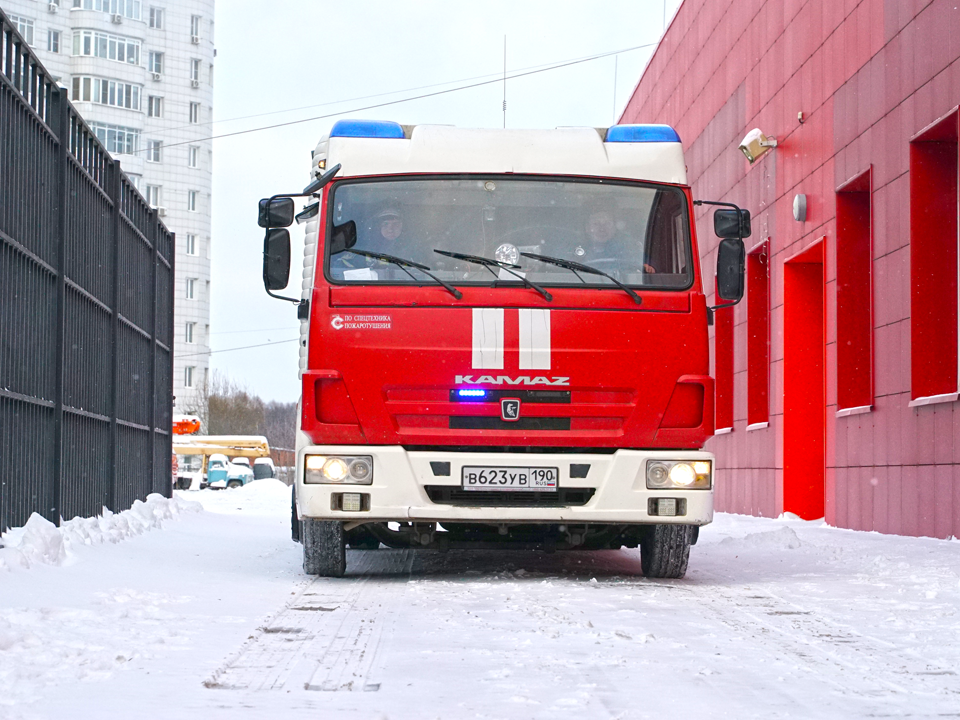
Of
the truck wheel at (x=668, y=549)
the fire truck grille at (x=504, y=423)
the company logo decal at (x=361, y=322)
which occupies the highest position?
the company logo decal at (x=361, y=322)

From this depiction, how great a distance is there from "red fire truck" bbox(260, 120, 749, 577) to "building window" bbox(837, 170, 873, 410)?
24.5ft

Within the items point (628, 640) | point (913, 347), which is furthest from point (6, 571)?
point (913, 347)

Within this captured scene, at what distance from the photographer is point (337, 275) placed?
8.59 metres

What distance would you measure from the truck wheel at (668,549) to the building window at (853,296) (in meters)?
7.10

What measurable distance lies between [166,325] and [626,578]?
836 centimetres

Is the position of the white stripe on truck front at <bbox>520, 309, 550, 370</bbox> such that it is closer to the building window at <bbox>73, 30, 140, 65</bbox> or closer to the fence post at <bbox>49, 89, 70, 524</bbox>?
the fence post at <bbox>49, 89, 70, 524</bbox>

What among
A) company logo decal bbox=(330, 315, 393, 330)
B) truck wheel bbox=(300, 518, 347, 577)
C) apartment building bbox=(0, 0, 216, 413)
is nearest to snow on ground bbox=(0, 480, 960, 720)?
truck wheel bbox=(300, 518, 347, 577)

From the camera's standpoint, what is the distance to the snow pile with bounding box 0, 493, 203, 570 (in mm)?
8188

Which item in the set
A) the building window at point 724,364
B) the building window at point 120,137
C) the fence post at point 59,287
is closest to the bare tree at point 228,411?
the building window at point 120,137

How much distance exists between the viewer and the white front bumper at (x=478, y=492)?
27.4 feet

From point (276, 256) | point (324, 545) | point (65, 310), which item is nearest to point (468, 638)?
point (324, 545)

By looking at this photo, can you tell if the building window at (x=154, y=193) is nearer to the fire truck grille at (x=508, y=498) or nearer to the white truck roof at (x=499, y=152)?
the white truck roof at (x=499, y=152)

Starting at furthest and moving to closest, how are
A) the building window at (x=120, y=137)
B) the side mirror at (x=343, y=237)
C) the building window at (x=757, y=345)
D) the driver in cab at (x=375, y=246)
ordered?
the building window at (x=120, y=137) → the building window at (x=757, y=345) → the side mirror at (x=343, y=237) → the driver in cab at (x=375, y=246)

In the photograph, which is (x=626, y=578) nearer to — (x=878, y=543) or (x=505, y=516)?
(x=505, y=516)
